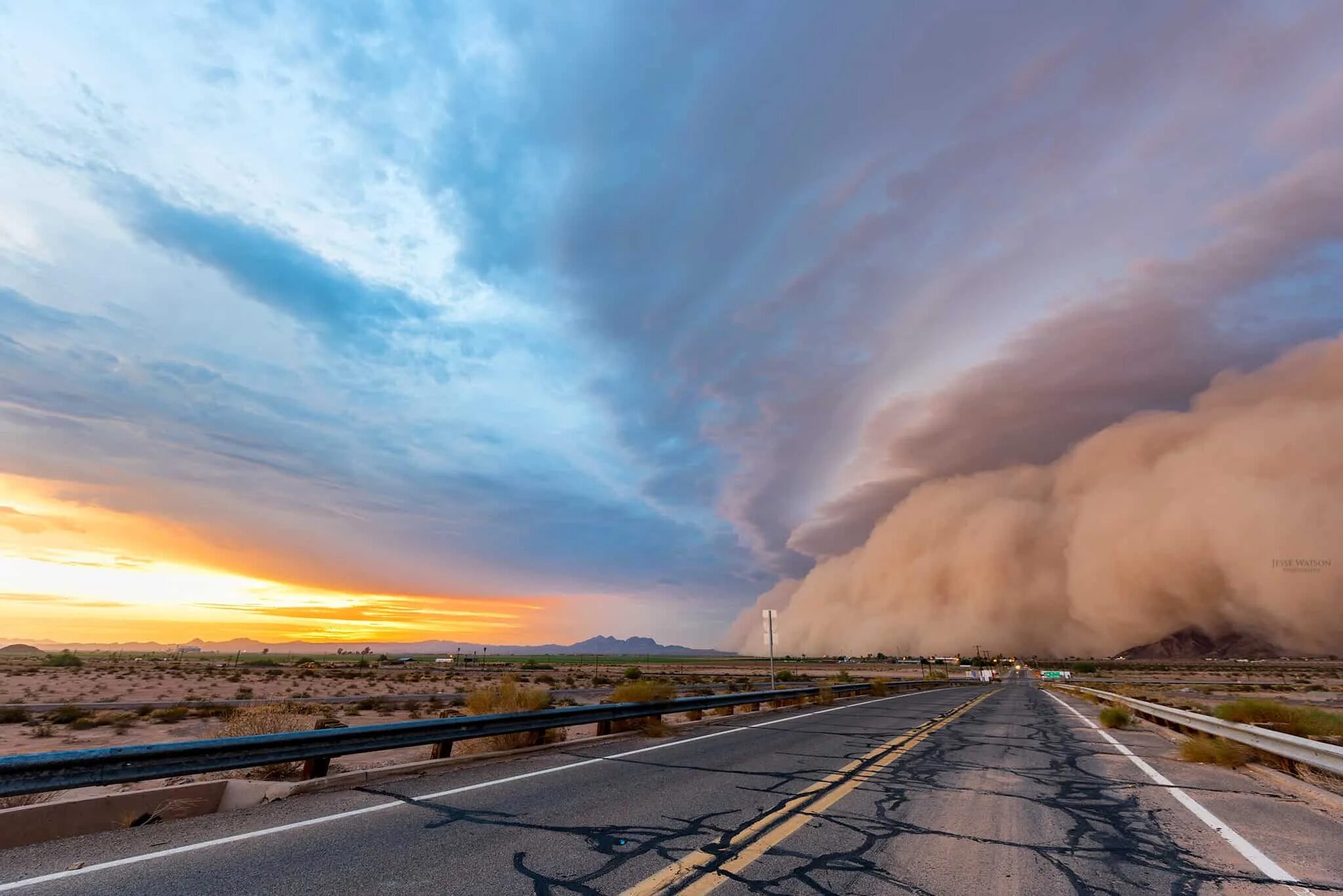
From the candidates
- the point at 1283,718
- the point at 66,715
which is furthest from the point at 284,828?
the point at 66,715

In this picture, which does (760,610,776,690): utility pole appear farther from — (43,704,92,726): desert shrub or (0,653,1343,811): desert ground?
(43,704,92,726): desert shrub

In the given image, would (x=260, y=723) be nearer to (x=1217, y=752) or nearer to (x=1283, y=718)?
(x=1217, y=752)

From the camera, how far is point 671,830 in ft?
19.7

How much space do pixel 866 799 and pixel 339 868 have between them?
218 inches

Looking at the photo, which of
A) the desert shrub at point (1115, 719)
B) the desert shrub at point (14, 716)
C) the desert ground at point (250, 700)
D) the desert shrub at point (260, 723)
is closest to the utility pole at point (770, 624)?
the desert ground at point (250, 700)

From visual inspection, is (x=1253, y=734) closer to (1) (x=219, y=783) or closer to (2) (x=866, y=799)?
(2) (x=866, y=799)

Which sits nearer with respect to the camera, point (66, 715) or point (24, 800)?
point (24, 800)

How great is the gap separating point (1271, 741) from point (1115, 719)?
10248 millimetres

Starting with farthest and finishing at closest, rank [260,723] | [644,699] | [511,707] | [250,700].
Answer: [250,700] < [644,699] < [511,707] < [260,723]

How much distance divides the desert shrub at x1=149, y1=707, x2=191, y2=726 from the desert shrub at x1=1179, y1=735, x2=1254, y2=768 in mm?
29297

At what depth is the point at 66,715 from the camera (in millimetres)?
23172

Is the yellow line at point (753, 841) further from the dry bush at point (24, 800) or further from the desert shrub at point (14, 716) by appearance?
the desert shrub at point (14, 716)

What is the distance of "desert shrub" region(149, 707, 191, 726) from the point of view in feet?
76.1

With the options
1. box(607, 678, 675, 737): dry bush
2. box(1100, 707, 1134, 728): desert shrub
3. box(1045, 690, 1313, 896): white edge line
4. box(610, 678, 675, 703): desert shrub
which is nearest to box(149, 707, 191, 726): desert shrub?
box(610, 678, 675, 703): desert shrub
